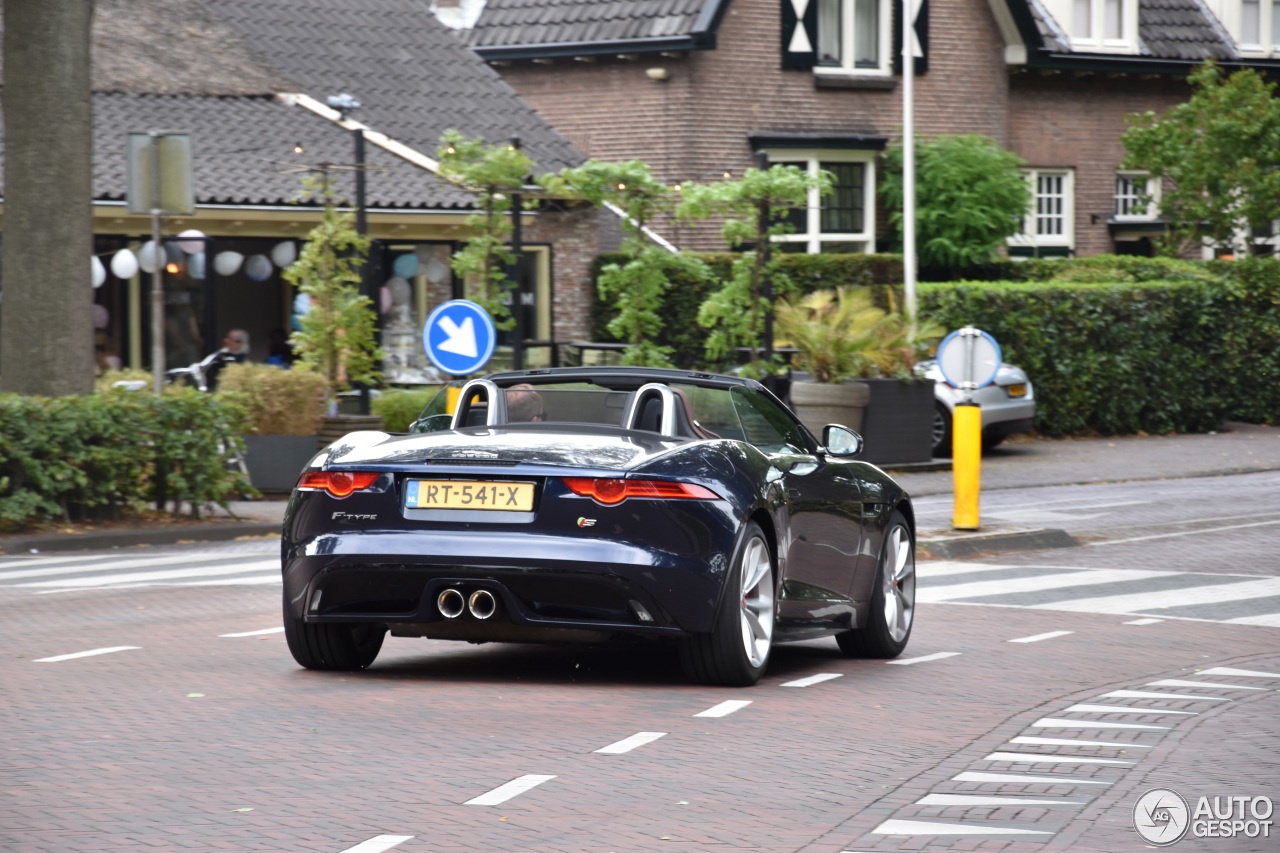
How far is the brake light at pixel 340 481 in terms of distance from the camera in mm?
8500

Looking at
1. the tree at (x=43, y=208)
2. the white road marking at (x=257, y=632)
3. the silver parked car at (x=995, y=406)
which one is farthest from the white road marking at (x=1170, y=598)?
the silver parked car at (x=995, y=406)

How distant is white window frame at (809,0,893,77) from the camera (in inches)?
1415

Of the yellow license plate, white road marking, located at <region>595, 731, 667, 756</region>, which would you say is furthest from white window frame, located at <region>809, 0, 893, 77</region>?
white road marking, located at <region>595, 731, 667, 756</region>

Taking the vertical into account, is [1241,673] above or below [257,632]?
below

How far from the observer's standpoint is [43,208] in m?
17.4

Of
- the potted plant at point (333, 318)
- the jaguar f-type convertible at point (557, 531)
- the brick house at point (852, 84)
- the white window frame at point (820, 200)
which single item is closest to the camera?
the jaguar f-type convertible at point (557, 531)

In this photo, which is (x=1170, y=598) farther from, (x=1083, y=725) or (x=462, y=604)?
(x=462, y=604)

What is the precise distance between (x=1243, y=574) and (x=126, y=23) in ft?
68.9

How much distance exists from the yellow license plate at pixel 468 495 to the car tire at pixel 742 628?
881 millimetres

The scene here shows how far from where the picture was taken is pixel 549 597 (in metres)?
8.29

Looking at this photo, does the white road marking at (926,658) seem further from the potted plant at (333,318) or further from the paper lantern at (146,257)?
the paper lantern at (146,257)

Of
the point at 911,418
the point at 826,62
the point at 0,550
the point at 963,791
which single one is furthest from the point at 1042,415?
the point at 963,791

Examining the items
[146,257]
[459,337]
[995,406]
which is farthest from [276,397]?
[995,406]

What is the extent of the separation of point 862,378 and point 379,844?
18494mm
